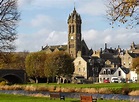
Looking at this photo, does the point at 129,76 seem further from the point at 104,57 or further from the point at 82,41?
the point at 82,41

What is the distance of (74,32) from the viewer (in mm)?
173125

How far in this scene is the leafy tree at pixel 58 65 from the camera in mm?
107750

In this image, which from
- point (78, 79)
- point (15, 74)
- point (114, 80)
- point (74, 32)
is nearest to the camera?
point (15, 74)

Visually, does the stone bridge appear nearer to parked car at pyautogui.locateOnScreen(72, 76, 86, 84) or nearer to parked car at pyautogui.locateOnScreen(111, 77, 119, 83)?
parked car at pyautogui.locateOnScreen(72, 76, 86, 84)

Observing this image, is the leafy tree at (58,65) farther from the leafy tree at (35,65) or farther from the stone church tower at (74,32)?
the stone church tower at (74,32)

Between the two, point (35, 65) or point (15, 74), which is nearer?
point (15, 74)

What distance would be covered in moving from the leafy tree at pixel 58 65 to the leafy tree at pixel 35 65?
4.19 metres

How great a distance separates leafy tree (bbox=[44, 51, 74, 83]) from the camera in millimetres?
107750

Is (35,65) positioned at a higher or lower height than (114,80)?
higher

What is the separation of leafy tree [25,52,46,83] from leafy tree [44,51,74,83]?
4.19 meters

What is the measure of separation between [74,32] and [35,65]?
6230 cm

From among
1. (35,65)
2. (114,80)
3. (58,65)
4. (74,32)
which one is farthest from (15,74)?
(74,32)

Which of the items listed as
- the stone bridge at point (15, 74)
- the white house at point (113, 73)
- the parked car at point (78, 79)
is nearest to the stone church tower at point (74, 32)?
the parked car at point (78, 79)

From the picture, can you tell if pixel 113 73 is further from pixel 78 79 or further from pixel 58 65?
pixel 58 65
